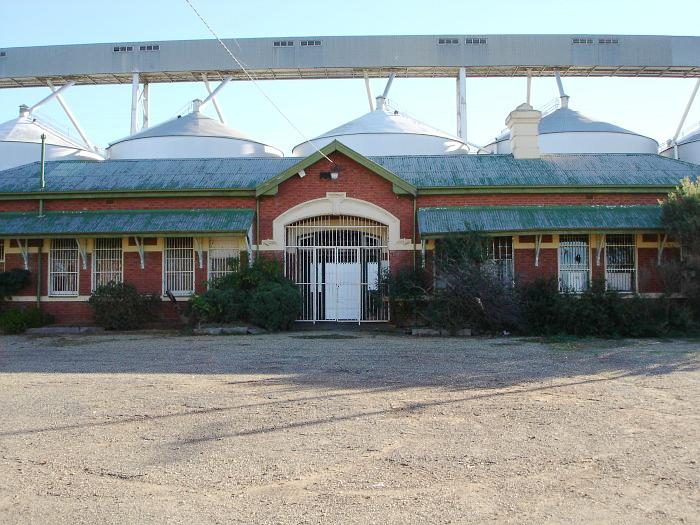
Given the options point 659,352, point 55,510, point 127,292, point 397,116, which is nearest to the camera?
point 55,510

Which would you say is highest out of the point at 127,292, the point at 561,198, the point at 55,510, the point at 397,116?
the point at 397,116

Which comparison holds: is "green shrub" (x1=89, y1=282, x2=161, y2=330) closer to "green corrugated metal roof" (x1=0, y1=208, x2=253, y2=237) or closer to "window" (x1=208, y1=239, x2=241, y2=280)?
"green corrugated metal roof" (x1=0, y1=208, x2=253, y2=237)

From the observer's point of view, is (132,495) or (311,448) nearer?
(132,495)

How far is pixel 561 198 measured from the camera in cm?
1934

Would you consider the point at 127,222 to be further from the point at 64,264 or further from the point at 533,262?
the point at 533,262

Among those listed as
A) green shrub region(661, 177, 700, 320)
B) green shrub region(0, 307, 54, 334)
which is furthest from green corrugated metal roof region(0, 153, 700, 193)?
green shrub region(0, 307, 54, 334)

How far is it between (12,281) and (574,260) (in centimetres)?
1569

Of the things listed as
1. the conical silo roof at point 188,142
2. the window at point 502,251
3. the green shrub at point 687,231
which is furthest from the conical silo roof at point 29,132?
the green shrub at point 687,231

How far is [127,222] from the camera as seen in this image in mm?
19188

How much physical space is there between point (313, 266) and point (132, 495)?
14.6 meters

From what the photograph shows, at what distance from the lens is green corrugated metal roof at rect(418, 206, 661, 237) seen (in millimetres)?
18203

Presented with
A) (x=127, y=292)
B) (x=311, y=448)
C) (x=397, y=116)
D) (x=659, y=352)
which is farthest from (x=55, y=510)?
(x=397, y=116)

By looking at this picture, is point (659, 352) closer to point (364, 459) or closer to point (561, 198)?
point (561, 198)

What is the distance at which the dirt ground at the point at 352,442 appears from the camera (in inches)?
184
